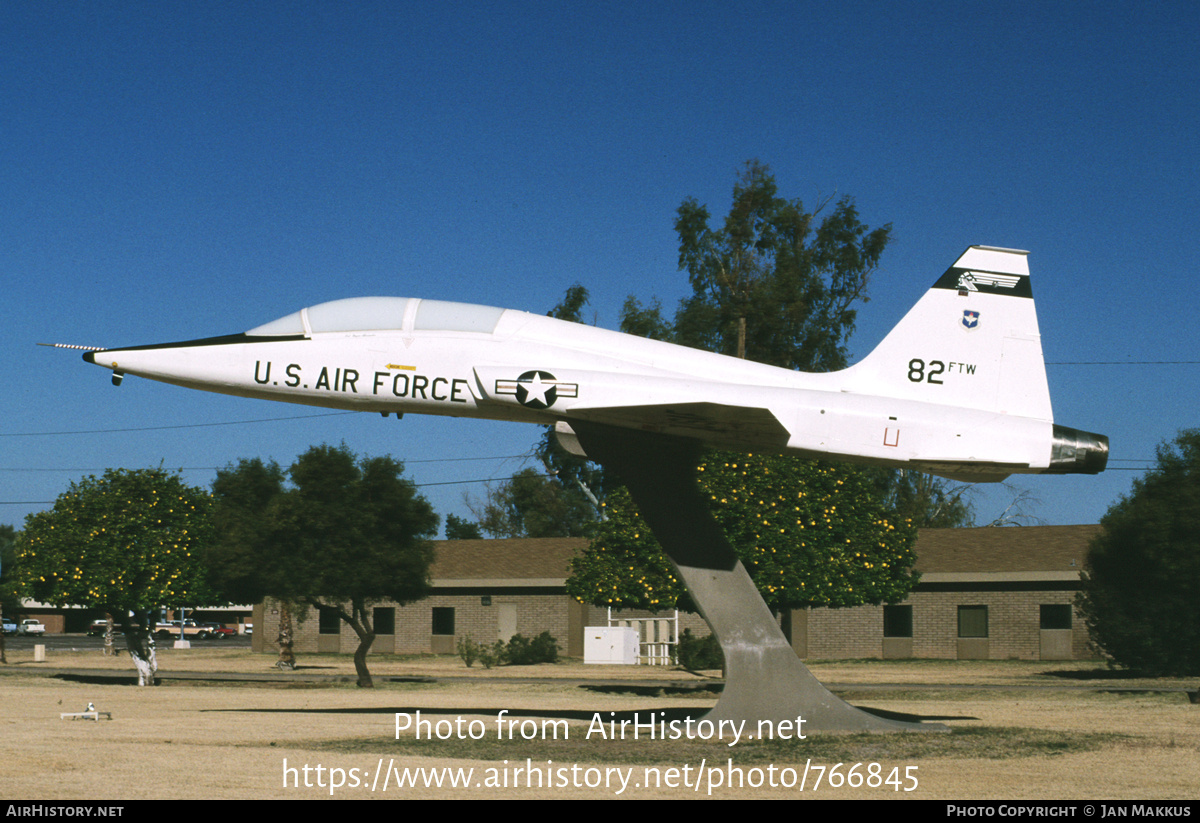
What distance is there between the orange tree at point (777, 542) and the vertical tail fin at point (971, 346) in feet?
42.6

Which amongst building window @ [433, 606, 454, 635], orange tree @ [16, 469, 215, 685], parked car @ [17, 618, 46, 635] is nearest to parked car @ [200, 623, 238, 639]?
parked car @ [17, 618, 46, 635]

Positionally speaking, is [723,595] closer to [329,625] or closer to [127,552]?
[127,552]

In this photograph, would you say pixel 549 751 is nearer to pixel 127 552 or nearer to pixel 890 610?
pixel 127 552

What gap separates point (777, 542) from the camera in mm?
29406

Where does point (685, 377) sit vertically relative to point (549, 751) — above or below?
above

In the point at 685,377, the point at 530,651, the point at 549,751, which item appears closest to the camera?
the point at 549,751

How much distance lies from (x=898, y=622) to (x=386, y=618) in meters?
24.4

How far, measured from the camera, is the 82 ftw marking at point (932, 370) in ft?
54.7

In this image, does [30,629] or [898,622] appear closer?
[898,622]

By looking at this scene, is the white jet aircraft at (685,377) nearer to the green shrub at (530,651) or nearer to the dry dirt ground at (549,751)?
the dry dirt ground at (549,751)

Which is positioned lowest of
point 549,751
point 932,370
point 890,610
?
point 890,610

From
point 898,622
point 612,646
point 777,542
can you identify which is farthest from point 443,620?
point 777,542

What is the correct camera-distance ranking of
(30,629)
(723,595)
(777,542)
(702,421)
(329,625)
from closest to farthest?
(702,421) < (723,595) < (777,542) < (329,625) < (30,629)
